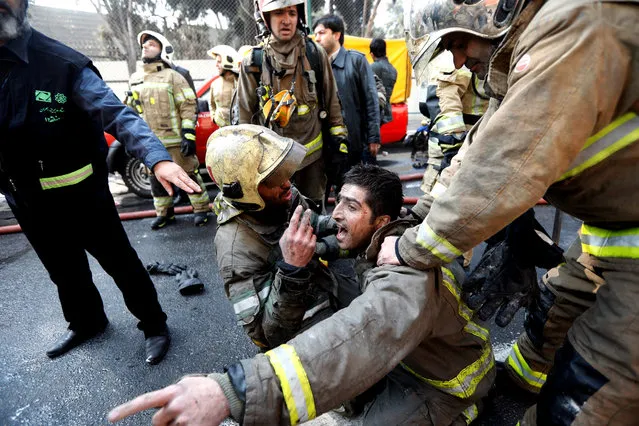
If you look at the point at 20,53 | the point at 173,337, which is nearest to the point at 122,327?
the point at 173,337

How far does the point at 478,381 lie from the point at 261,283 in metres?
1.11

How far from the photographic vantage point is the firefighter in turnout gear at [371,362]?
1.01m

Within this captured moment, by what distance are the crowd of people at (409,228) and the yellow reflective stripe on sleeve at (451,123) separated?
25 millimetres

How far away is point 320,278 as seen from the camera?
2.14m

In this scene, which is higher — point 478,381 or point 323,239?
point 323,239

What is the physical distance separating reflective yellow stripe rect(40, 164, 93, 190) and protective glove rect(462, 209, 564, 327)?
2238mm

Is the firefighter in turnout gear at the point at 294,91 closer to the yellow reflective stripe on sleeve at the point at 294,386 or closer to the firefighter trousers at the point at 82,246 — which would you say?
the firefighter trousers at the point at 82,246

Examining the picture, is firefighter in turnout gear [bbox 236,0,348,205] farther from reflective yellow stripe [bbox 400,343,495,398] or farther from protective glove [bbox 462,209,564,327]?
reflective yellow stripe [bbox 400,343,495,398]

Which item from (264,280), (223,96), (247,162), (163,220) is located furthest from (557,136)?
(223,96)

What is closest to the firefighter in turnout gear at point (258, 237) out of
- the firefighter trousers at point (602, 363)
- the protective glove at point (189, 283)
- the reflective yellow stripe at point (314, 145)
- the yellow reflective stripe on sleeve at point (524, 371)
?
the firefighter trousers at point (602, 363)

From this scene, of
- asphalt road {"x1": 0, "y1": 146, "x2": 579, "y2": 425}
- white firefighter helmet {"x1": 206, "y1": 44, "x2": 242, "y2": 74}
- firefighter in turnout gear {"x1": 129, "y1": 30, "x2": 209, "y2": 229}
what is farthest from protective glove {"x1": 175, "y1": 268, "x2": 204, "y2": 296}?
white firefighter helmet {"x1": 206, "y1": 44, "x2": 242, "y2": 74}

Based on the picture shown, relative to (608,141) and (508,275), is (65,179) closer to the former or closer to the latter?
(508,275)

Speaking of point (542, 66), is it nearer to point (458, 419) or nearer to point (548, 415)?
point (548, 415)

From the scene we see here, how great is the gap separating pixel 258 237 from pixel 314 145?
178 cm
